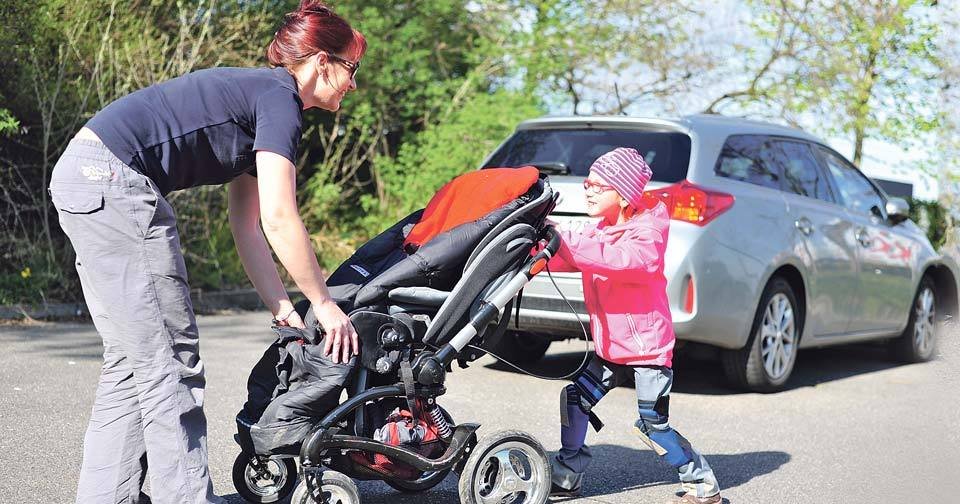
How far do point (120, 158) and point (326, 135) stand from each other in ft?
33.2

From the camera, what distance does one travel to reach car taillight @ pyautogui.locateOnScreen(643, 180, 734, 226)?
6270 millimetres

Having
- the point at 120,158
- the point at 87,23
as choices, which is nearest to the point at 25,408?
the point at 120,158

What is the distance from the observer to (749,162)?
6969 millimetres

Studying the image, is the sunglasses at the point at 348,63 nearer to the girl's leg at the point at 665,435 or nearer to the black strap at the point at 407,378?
the black strap at the point at 407,378

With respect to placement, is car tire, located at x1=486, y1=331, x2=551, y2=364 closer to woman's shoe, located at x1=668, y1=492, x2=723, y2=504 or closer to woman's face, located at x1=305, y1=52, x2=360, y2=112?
woman's shoe, located at x1=668, y1=492, x2=723, y2=504

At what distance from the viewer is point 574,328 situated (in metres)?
6.28

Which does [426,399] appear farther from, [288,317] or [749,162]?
[749,162]

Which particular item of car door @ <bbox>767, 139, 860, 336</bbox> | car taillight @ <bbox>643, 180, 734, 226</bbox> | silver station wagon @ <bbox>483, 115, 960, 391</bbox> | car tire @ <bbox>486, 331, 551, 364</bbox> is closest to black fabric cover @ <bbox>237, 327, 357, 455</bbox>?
silver station wagon @ <bbox>483, 115, 960, 391</bbox>

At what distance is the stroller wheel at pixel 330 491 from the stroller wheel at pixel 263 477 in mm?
354

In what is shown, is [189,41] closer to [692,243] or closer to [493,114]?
[493,114]

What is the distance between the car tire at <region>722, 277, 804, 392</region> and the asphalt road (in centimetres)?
13

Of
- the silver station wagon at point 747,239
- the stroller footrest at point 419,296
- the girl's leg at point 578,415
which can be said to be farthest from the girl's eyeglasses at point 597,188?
the silver station wagon at point 747,239

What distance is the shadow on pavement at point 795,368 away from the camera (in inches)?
290

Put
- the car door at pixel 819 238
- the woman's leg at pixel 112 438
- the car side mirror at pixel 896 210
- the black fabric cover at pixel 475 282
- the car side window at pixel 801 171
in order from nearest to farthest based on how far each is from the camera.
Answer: the woman's leg at pixel 112 438 < the black fabric cover at pixel 475 282 < the car door at pixel 819 238 < the car side window at pixel 801 171 < the car side mirror at pixel 896 210
